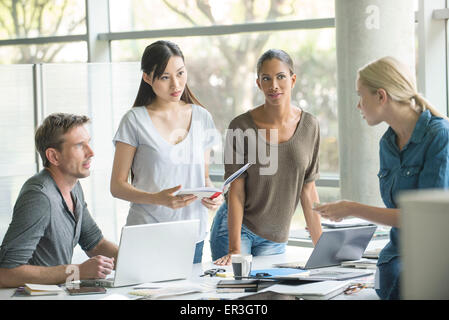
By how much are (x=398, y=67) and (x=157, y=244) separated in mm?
1137

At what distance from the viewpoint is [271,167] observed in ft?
10.4

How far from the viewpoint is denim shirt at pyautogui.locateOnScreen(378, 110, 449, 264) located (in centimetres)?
229

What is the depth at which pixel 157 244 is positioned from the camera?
2.60 m

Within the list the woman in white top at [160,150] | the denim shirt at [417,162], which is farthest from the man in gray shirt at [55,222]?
the denim shirt at [417,162]

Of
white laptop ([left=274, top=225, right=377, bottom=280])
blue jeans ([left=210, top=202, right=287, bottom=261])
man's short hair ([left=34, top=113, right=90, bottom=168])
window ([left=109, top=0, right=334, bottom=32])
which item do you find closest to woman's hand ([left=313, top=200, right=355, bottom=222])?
white laptop ([left=274, top=225, right=377, bottom=280])

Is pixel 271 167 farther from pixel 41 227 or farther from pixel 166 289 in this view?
pixel 41 227

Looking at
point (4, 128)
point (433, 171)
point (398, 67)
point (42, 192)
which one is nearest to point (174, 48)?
point (42, 192)

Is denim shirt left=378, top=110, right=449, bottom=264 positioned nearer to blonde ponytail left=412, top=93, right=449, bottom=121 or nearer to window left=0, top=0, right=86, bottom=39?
blonde ponytail left=412, top=93, right=449, bottom=121

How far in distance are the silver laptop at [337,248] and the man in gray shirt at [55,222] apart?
866 mm

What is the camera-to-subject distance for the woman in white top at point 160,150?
3.13 meters

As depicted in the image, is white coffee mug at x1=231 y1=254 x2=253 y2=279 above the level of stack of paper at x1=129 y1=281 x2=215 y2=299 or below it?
above

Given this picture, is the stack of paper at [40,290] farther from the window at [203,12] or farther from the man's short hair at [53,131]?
the window at [203,12]

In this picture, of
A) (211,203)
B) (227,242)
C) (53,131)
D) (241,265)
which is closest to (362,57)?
(227,242)

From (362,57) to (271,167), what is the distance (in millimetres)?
1765
